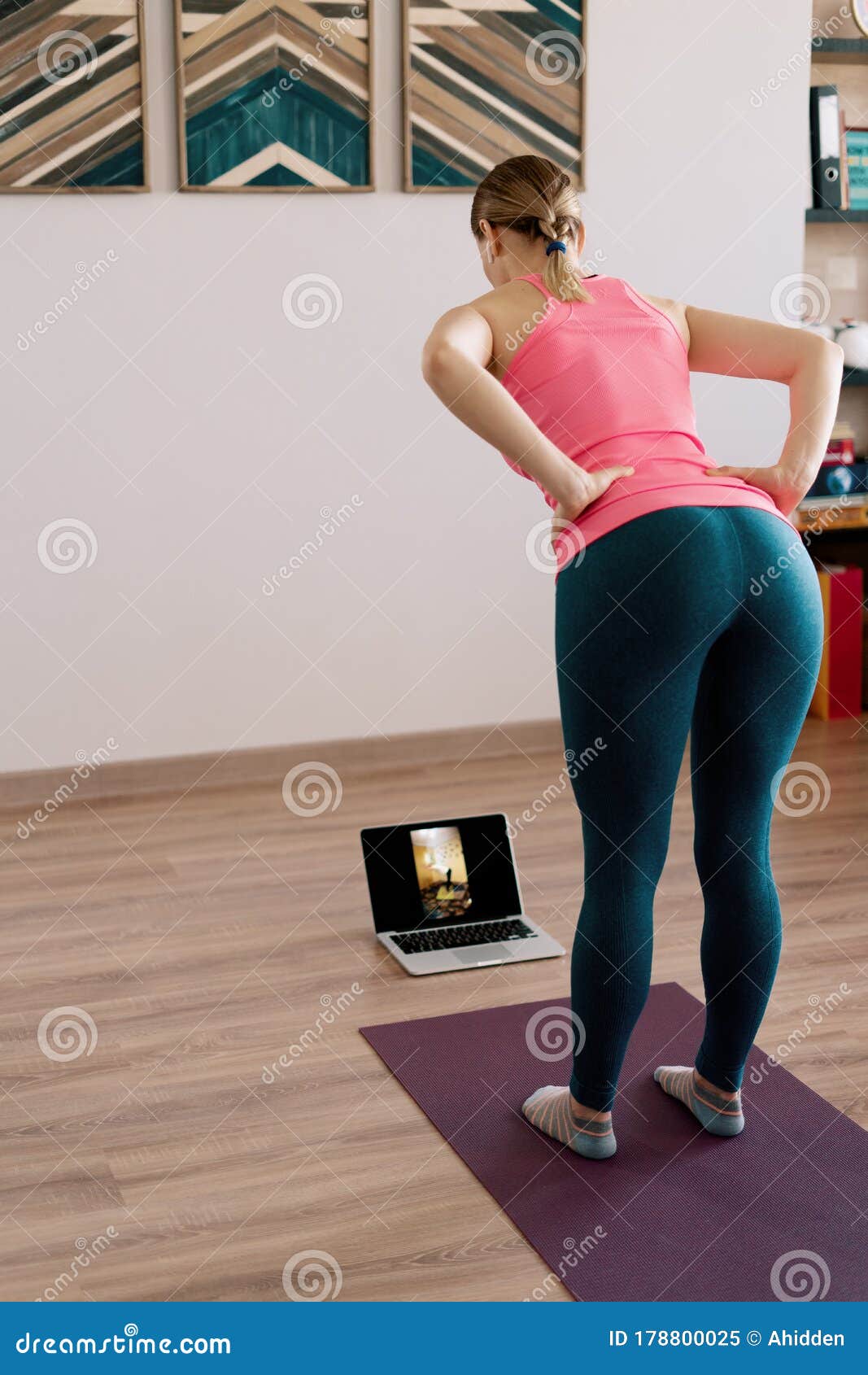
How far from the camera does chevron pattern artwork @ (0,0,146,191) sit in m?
3.09

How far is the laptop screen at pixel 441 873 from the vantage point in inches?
104

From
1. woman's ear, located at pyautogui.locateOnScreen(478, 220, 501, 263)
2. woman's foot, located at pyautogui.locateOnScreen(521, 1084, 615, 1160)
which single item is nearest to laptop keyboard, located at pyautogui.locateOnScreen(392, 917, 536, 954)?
woman's foot, located at pyautogui.locateOnScreen(521, 1084, 615, 1160)

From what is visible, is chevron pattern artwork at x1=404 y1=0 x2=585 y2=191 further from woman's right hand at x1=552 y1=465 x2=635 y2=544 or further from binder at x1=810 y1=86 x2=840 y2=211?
woman's right hand at x1=552 y1=465 x2=635 y2=544

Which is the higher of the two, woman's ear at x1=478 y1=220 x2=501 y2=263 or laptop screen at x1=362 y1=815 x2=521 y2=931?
woman's ear at x1=478 y1=220 x2=501 y2=263

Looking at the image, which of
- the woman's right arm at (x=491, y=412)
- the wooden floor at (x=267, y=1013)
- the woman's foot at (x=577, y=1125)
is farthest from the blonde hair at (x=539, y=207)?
the wooden floor at (x=267, y=1013)

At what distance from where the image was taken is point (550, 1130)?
1956 mm

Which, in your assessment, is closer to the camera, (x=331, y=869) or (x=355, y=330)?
(x=331, y=869)

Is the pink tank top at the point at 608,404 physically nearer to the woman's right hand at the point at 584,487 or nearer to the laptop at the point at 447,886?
the woman's right hand at the point at 584,487

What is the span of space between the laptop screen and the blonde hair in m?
1.18

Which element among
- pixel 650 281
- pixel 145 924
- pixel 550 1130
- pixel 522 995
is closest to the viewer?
pixel 550 1130

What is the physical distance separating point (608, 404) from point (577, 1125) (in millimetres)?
914
